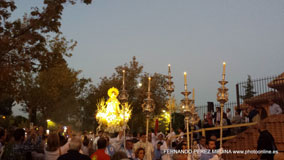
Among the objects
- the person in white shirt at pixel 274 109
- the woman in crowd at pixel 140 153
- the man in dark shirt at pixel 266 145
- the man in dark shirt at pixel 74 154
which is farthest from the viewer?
the person in white shirt at pixel 274 109

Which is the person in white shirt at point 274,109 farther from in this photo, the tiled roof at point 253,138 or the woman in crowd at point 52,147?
the woman in crowd at point 52,147

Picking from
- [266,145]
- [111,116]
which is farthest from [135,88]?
[266,145]

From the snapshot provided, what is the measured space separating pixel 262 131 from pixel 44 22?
8.22 m

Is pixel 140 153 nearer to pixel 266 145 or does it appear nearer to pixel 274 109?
pixel 266 145

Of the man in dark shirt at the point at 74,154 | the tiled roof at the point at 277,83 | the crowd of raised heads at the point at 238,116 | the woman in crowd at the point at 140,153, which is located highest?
the tiled roof at the point at 277,83

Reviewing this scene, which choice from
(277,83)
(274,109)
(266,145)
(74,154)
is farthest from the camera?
(277,83)

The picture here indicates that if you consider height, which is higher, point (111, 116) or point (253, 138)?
point (111, 116)

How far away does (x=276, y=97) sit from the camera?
17000mm

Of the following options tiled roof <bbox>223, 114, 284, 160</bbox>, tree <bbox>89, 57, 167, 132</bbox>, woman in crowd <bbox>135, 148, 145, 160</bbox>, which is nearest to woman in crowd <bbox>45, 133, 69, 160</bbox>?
woman in crowd <bbox>135, 148, 145, 160</bbox>

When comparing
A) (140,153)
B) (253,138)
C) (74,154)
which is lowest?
(140,153)

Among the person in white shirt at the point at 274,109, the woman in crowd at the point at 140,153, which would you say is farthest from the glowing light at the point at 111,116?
the woman in crowd at the point at 140,153

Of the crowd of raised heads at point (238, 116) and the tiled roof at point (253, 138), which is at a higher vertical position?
the crowd of raised heads at point (238, 116)

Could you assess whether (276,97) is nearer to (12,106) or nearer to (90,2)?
(90,2)

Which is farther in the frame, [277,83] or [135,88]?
[135,88]
